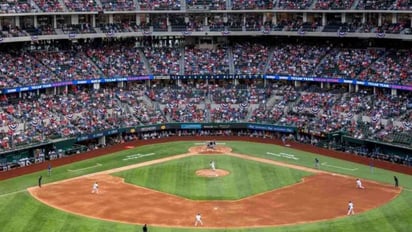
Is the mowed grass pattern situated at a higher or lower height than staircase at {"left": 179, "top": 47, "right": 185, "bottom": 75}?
lower

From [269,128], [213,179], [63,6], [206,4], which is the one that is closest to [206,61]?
Answer: [206,4]

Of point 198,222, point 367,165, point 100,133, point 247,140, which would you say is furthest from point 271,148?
point 198,222

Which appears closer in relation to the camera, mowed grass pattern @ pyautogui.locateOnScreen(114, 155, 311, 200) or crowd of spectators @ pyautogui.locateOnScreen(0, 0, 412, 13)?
mowed grass pattern @ pyautogui.locateOnScreen(114, 155, 311, 200)

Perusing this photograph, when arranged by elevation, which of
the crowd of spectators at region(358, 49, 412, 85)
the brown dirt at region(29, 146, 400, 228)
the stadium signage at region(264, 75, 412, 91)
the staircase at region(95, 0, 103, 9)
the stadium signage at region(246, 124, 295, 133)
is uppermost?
the staircase at region(95, 0, 103, 9)

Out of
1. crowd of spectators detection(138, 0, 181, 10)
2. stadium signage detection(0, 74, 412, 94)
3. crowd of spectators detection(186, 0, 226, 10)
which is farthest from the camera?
crowd of spectators detection(186, 0, 226, 10)

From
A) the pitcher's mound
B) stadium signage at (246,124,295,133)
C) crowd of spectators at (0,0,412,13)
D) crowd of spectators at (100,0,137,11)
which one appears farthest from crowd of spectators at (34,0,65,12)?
the pitcher's mound

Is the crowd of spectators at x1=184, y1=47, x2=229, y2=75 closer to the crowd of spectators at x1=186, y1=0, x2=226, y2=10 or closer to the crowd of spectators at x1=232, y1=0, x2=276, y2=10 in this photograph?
the crowd of spectators at x1=186, y1=0, x2=226, y2=10

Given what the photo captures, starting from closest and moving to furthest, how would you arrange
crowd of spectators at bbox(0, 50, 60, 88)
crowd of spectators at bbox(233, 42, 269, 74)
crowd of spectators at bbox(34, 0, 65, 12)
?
crowd of spectators at bbox(0, 50, 60, 88) < crowd of spectators at bbox(34, 0, 65, 12) < crowd of spectators at bbox(233, 42, 269, 74)

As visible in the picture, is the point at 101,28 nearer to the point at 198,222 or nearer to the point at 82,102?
the point at 82,102
